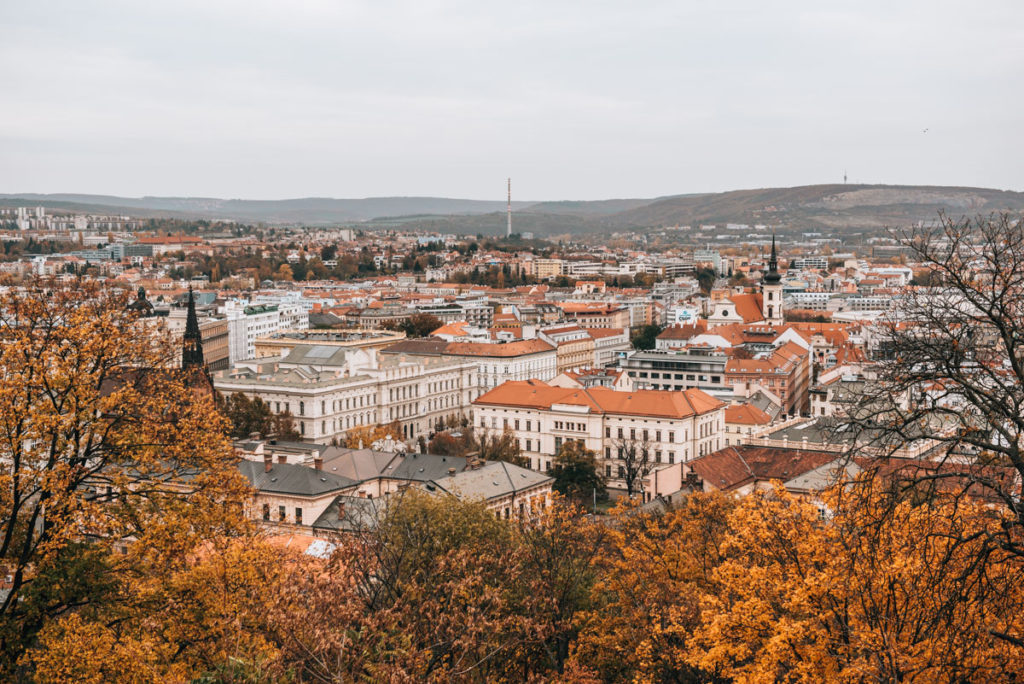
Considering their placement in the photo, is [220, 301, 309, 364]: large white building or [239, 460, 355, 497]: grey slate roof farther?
[220, 301, 309, 364]: large white building

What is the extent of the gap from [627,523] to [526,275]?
160436mm

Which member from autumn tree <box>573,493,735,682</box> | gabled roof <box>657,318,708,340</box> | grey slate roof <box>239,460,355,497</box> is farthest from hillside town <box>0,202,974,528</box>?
autumn tree <box>573,493,735,682</box>

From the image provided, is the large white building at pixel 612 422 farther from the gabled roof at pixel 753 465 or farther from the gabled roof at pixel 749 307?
the gabled roof at pixel 749 307

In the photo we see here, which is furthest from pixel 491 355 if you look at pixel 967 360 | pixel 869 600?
pixel 967 360

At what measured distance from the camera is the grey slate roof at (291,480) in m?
39.8

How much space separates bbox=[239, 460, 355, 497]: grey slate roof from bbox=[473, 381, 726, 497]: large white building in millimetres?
20285

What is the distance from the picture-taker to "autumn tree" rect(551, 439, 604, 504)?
52438 mm

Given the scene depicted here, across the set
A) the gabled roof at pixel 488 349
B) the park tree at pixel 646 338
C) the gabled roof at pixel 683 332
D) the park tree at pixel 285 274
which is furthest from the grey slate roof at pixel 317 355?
the park tree at pixel 285 274

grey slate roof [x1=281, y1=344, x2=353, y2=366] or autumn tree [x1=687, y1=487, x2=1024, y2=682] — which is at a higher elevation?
autumn tree [x1=687, y1=487, x2=1024, y2=682]

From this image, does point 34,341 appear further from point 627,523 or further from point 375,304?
point 375,304

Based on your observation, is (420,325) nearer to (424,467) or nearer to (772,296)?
(772,296)

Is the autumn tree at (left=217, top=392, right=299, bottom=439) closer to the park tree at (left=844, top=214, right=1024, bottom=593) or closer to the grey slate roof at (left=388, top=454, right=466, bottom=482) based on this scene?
the grey slate roof at (left=388, top=454, right=466, bottom=482)

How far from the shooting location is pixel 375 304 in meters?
131

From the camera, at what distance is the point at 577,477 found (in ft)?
175
